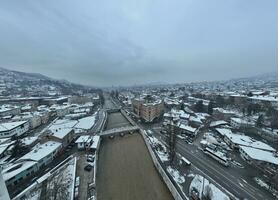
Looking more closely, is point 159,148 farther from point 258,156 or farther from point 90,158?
point 258,156

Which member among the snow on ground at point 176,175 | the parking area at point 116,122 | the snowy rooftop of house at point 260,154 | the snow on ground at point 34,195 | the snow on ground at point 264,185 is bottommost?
the snow on ground at point 264,185

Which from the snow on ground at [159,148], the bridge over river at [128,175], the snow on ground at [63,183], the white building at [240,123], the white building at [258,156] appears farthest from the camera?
the white building at [240,123]

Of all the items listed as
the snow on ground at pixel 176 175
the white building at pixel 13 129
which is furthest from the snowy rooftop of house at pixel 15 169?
the snow on ground at pixel 176 175

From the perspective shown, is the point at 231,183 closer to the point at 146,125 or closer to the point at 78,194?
the point at 78,194

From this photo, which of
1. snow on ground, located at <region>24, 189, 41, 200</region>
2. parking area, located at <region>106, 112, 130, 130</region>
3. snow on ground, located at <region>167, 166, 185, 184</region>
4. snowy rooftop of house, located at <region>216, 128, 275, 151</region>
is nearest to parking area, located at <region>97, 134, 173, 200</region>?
snow on ground, located at <region>167, 166, 185, 184</region>

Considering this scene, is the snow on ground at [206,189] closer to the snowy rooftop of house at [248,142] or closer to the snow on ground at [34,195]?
the snowy rooftop of house at [248,142]

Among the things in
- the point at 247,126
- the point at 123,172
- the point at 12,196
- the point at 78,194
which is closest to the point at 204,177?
the point at 123,172

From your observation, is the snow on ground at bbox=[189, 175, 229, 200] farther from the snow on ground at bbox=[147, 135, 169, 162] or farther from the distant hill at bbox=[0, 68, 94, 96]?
the distant hill at bbox=[0, 68, 94, 96]
